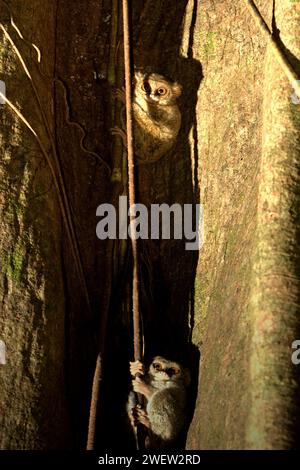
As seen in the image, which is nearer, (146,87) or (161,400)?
(161,400)

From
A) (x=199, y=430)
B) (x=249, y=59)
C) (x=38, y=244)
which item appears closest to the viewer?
(x=199, y=430)

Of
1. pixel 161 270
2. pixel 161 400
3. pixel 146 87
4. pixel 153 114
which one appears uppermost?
pixel 146 87

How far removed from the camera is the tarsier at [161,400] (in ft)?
10.9

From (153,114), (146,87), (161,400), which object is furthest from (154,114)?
(161,400)

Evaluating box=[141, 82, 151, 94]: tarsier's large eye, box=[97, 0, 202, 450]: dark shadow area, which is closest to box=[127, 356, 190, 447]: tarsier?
box=[97, 0, 202, 450]: dark shadow area

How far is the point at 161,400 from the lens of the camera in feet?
A: 11.0

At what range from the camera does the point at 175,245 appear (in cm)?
372

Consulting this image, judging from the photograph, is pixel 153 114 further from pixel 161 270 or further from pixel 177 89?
pixel 161 270

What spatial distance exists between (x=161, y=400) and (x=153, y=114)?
1.20m

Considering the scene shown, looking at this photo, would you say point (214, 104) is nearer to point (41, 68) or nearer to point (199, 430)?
point (41, 68)

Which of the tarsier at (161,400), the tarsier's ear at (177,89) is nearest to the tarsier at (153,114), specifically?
the tarsier's ear at (177,89)

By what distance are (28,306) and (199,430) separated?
79 centimetres

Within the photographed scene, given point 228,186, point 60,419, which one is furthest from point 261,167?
point 60,419

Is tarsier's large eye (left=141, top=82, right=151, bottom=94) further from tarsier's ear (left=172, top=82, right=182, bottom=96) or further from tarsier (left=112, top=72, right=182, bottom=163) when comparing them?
tarsier's ear (left=172, top=82, right=182, bottom=96)
